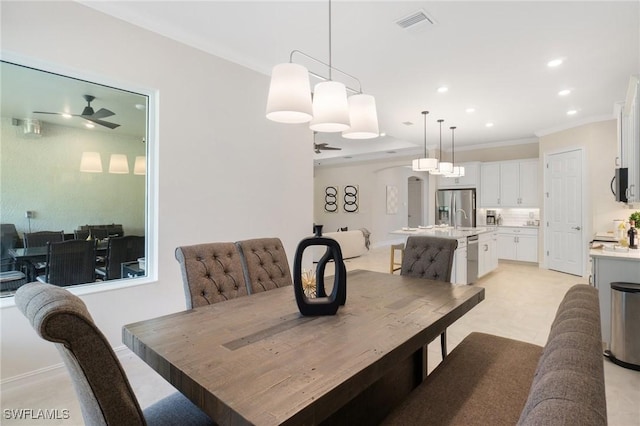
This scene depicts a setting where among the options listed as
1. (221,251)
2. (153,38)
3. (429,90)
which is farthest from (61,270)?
Result: (429,90)

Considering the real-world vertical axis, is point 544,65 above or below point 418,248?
above

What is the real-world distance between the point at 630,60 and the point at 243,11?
416cm

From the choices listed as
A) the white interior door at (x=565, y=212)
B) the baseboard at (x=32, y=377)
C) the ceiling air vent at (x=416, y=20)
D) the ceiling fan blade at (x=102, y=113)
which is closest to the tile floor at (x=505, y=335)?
the baseboard at (x=32, y=377)

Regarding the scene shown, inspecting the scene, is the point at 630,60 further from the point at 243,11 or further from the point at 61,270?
the point at 61,270

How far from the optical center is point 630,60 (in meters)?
3.54

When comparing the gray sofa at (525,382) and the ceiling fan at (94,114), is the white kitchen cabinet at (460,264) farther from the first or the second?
the ceiling fan at (94,114)

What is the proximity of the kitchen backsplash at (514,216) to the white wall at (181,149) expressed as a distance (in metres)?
5.73

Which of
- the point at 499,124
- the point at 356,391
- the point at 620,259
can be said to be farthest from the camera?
the point at 499,124

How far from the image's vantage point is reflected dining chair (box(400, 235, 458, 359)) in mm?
2486

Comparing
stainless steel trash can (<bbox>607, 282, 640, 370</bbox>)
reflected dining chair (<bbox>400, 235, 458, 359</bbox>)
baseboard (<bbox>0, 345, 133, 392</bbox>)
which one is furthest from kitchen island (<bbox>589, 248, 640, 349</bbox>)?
baseboard (<bbox>0, 345, 133, 392</bbox>)

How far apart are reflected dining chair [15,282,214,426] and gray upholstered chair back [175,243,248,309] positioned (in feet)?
3.19

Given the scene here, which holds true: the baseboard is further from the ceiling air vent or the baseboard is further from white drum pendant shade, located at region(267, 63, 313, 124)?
the ceiling air vent

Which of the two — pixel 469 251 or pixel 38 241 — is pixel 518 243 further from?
pixel 38 241

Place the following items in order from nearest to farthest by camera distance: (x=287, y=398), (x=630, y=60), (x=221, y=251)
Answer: (x=287, y=398), (x=221, y=251), (x=630, y=60)
